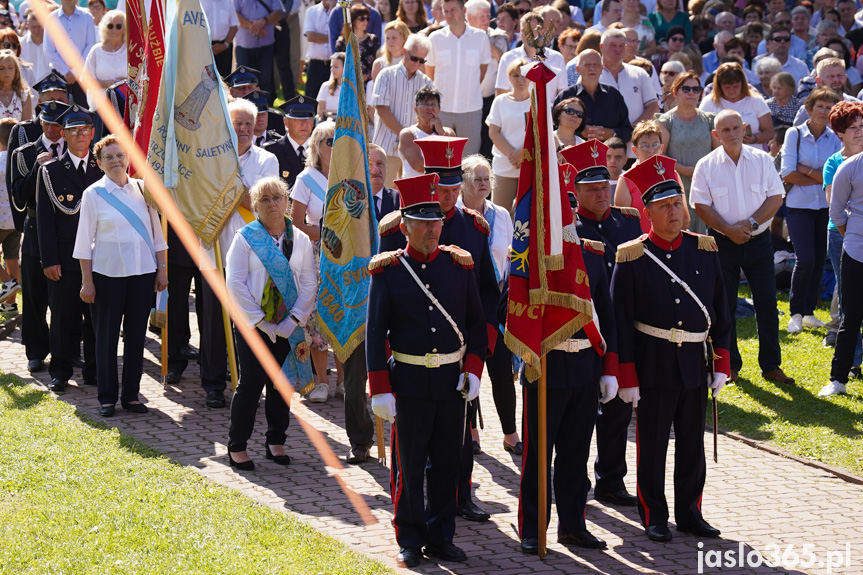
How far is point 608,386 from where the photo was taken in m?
7.23

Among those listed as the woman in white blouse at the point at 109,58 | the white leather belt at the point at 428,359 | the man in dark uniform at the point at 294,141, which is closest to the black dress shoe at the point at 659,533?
the white leather belt at the point at 428,359

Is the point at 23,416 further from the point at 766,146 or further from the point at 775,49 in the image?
the point at 775,49

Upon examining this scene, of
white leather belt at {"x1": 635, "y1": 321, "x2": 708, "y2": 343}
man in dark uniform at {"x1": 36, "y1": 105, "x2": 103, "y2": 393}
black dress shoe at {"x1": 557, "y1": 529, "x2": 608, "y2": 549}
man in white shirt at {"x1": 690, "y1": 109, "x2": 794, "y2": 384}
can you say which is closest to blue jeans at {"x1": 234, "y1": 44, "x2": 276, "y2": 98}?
man in dark uniform at {"x1": 36, "y1": 105, "x2": 103, "y2": 393}

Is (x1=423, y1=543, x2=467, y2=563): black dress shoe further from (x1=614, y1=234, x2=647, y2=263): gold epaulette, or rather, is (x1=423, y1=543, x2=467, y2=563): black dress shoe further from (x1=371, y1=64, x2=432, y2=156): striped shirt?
(x1=371, y1=64, x2=432, y2=156): striped shirt

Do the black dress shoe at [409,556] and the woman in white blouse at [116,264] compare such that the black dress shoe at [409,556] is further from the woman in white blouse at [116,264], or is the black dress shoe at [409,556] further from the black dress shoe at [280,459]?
the woman in white blouse at [116,264]

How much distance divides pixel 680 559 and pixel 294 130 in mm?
6158

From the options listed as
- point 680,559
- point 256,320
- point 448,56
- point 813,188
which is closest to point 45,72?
point 448,56

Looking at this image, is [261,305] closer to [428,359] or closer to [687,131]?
[428,359]

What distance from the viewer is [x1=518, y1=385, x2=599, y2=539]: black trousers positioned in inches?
283

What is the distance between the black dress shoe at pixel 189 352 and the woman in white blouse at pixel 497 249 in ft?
11.7

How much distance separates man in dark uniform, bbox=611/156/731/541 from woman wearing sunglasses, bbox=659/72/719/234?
4.62m

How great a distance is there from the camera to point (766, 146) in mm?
13805

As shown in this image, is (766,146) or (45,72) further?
(45,72)

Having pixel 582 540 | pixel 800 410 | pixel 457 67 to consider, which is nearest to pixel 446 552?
pixel 582 540
